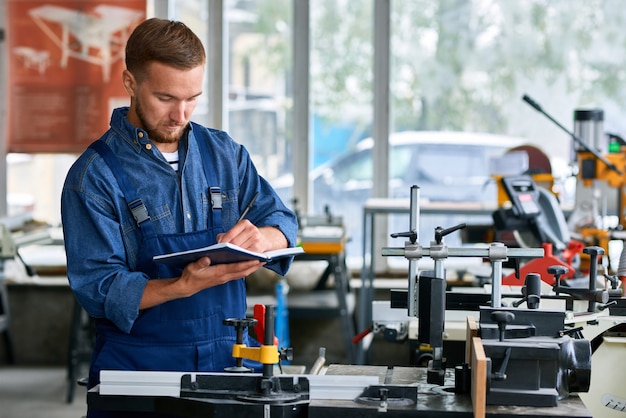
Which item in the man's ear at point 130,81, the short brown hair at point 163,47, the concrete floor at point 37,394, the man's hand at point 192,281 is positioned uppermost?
the short brown hair at point 163,47

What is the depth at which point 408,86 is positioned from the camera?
19.6 ft

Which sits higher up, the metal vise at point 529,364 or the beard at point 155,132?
the beard at point 155,132

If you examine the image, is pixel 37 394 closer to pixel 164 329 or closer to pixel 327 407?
pixel 164 329

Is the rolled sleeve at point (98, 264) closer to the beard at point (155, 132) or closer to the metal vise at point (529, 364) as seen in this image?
the beard at point (155, 132)

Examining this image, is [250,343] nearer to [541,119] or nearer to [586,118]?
[586,118]

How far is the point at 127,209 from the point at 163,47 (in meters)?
0.35

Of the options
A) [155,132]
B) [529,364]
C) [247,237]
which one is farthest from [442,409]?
[155,132]

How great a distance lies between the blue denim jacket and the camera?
7.05 ft

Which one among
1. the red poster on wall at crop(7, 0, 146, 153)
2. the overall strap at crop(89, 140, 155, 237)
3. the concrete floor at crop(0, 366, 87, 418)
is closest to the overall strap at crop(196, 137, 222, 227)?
the overall strap at crop(89, 140, 155, 237)

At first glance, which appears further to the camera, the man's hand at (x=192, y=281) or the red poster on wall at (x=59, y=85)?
the red poster on wall at (x=59, y=85)

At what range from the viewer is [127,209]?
221 centimetres

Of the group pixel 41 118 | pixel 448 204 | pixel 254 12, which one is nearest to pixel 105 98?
pixel 41 118

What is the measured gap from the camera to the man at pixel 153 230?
215 cm

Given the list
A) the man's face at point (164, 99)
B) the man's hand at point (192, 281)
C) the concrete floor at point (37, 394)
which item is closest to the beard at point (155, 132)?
the man's face at point (164, 99)
